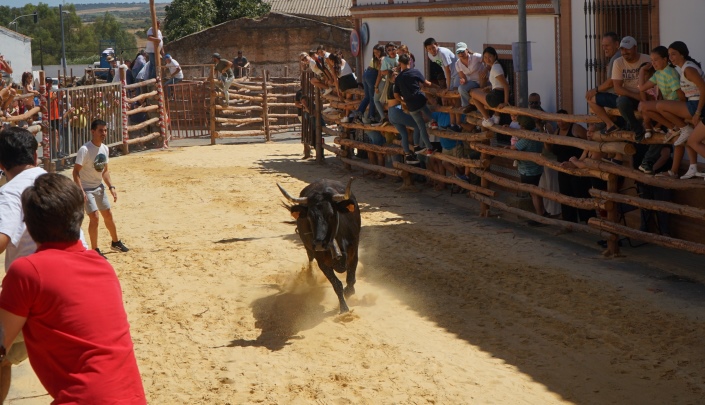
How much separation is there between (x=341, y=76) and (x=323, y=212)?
1108 centimetres

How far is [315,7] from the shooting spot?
149 ft

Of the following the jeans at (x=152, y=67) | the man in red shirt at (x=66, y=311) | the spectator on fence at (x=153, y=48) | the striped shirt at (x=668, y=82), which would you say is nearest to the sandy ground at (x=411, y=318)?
the striped shirt at (x=668, y=82)

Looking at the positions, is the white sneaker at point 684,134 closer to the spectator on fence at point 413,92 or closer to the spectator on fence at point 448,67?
the spectator on fence at point 448,67

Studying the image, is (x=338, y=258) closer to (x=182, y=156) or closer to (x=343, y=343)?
(x=343, y=343)

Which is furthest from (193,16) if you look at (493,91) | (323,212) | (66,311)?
(66,311)

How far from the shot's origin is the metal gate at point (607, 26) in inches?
523

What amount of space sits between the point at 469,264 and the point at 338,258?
242 centimetres

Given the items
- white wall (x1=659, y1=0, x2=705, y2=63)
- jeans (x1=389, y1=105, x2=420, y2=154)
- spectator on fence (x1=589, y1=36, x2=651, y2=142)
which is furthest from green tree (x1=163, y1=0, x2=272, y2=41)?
spectator on fence (x1=589, y1=36, x2=651, y2=142)

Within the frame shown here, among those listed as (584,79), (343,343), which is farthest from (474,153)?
(343,343)

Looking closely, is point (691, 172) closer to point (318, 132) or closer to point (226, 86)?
point (318, 132)

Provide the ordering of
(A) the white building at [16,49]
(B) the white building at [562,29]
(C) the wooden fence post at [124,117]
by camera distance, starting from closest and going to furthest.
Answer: (B) the white building at [562,29] → (C) the wooden fence post at [124,117] → (A) the white building at [16,49]

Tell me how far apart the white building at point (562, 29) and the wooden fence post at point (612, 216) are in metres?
1.75

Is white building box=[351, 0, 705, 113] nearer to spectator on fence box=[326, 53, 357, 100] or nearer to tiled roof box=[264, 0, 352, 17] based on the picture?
spectator on fence box=[326, 53, 357, 100]

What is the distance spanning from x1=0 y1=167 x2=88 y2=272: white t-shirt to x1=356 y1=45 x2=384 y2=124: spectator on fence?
12307mm
